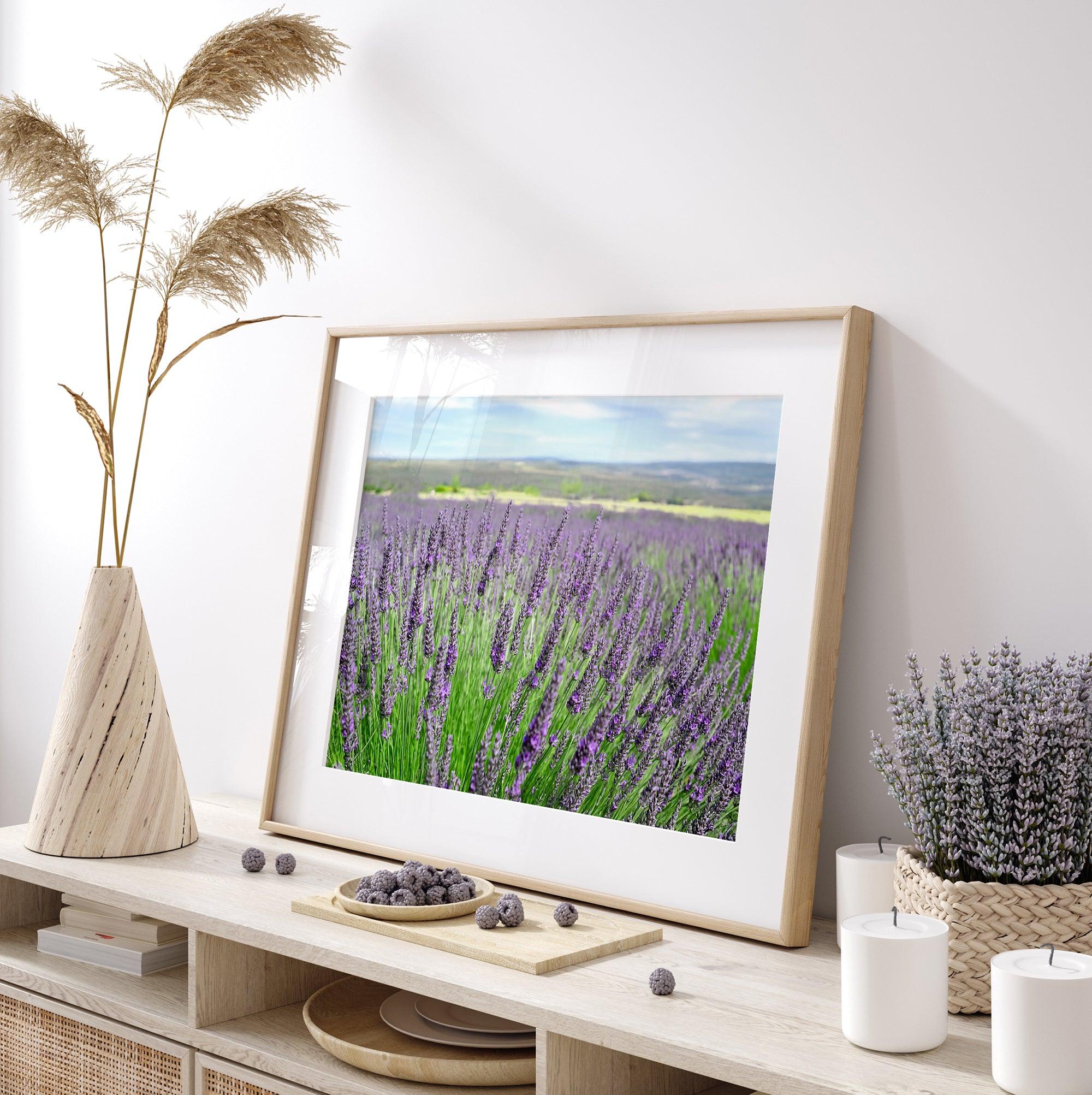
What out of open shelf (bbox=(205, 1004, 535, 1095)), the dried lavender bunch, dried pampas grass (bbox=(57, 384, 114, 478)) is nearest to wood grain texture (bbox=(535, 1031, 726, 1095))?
open shelf (bbox=(205, 1004, 535, 1095))

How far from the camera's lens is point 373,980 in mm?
1289

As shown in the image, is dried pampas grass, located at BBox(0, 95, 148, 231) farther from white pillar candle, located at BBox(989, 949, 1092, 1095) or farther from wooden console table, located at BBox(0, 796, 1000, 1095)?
white pillar candle, located at BBox(989, 949, 1092, 1095)

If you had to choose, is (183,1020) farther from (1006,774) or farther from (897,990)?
(1006,774)

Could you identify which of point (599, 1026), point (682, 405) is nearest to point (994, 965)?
point (599, 1026)

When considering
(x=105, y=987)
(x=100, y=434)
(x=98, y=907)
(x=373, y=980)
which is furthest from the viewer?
(x=100, y=434)

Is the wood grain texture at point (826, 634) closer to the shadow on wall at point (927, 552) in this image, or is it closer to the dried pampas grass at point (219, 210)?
the shadow on wall at point (927, 552)

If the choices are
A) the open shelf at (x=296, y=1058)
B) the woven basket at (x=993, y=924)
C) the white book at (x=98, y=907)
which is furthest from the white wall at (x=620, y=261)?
the open shelf at (x=296, y=1058)

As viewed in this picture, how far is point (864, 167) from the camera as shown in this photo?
1.46 m

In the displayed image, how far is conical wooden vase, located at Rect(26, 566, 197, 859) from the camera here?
168 cm

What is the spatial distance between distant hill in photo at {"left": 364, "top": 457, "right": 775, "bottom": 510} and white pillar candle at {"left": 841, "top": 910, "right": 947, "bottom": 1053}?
559 millimetres

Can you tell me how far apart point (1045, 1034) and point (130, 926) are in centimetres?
117

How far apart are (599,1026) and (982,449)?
0.75 meters

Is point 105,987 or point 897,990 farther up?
point 897,990

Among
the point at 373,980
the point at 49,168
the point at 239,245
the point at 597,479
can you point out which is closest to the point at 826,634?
the point at 597,479
